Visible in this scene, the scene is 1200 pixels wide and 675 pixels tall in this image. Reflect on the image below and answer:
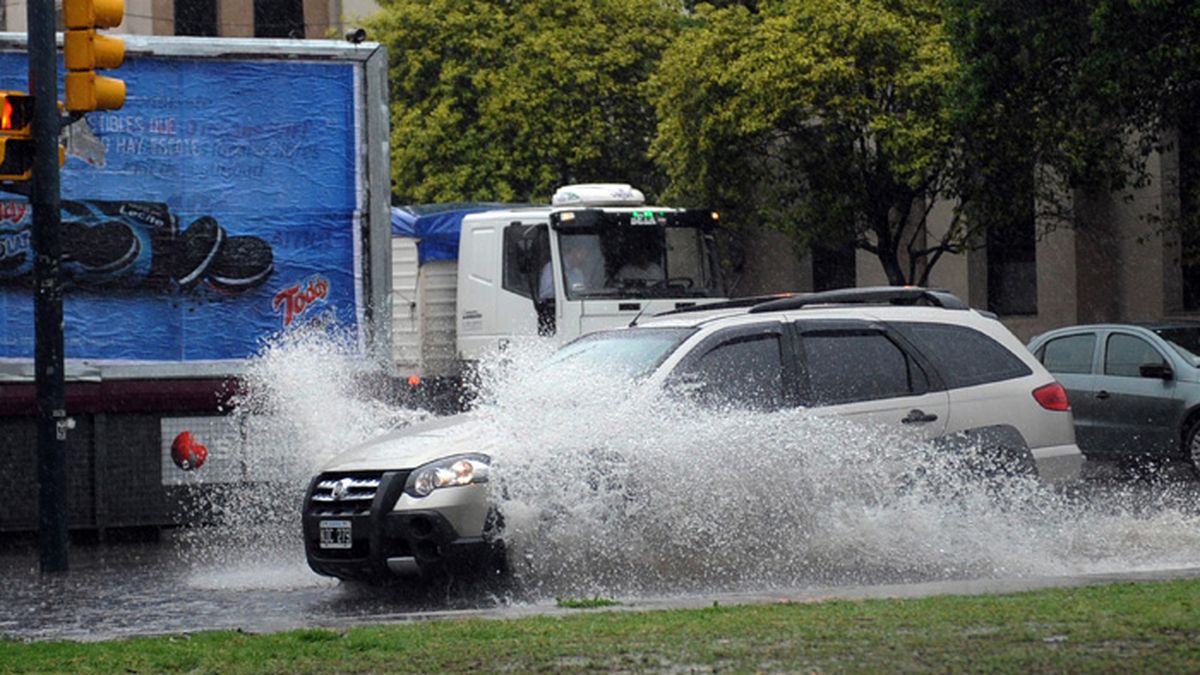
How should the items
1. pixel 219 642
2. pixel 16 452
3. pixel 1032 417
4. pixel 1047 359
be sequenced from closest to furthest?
pixel 219 642, pixel 1032 417, pixel 16 452, pixel 1047 359

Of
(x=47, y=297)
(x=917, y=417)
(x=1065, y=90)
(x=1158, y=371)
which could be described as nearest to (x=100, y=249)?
(x=47, y=297)

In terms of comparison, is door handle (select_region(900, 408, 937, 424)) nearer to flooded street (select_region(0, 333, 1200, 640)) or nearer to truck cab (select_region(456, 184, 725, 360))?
flooded street (select_region(0, 333, 1200, 640))

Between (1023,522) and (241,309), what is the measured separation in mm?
6638

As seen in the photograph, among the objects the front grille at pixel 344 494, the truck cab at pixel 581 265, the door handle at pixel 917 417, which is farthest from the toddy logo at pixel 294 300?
the truck cab at pixel 581 265

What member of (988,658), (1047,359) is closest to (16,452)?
(988,658)

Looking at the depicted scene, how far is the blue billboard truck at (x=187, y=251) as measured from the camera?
14695 millimetres

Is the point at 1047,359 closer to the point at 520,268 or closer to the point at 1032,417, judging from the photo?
the point at 520,268

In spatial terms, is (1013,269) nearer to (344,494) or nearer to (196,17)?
(344,494)

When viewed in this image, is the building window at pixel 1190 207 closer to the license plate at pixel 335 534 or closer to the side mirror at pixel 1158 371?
the side mirror at pixel 1158 371

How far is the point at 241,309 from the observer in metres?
15.2

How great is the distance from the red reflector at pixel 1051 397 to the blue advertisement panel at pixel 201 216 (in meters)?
5.74

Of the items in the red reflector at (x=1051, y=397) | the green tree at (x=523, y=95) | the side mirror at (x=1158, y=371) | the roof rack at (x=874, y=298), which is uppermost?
the green tree at (x=523, y=95)

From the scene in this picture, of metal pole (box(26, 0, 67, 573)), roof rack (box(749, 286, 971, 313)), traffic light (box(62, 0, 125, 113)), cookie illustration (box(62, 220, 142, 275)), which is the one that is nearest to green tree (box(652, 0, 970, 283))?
roof rack (box(749, 286, 971, 313))

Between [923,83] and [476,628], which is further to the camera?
[923,83]
